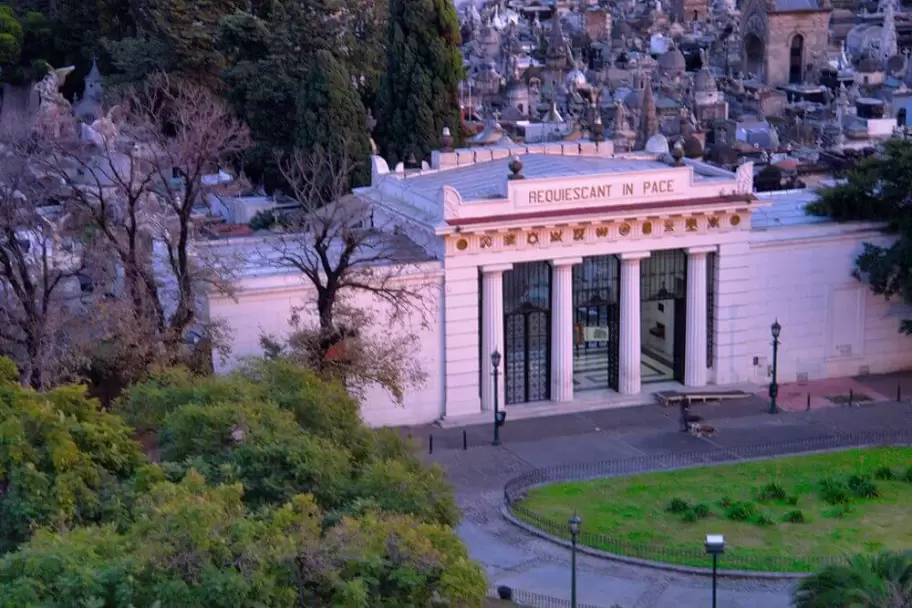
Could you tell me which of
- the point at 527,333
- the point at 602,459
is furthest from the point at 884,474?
the point at 527,333

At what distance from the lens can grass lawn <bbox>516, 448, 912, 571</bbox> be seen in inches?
1231

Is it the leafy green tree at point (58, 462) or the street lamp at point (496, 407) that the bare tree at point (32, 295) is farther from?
the street lamp at point (496, 407)

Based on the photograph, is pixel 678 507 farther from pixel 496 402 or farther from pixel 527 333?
pixel 527 333

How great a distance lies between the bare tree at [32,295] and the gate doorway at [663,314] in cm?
1425

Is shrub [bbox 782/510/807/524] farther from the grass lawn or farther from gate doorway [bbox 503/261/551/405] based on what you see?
gate doorway [bbox 503/261/551/405]

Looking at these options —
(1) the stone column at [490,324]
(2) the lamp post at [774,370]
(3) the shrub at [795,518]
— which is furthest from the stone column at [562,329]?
(3) the shrub at [795,518]

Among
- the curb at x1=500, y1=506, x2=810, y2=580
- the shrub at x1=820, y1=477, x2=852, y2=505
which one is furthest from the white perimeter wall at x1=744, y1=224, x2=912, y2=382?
the curb at x1=500, y1=506, x2=810, y2=580

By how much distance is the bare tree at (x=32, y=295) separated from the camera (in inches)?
1348

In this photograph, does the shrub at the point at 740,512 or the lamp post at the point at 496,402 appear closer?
the shrub at the point at 740,512

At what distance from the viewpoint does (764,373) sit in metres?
42.8

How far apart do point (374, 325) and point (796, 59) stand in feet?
244

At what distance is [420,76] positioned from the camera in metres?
61.5

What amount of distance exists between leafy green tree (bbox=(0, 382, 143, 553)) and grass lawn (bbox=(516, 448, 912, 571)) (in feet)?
33.9

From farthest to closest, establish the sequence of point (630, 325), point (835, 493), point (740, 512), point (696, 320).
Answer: point (696, 320) < point (630, 325) < point (835, 493) < point (740, 512)
